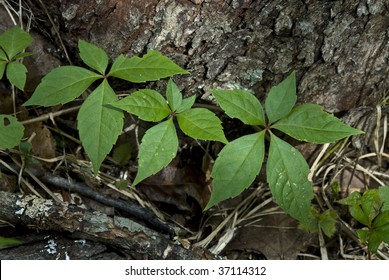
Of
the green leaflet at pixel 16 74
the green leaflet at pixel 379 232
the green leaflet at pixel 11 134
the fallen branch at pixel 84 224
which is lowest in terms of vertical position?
the fallen branch at pixel 84 224

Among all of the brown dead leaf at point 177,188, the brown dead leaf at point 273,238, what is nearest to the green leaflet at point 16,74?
the brown dead leaf at point 177,188

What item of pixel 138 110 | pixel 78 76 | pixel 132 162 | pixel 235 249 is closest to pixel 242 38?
pixel 138 110

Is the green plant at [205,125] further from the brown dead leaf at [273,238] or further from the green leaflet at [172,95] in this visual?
the brown dead leaf at [273,238]

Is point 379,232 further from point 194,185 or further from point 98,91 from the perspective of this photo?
point 98,91

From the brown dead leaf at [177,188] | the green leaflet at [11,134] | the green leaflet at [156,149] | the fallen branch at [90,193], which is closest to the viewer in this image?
the green leaflet at [156,149]

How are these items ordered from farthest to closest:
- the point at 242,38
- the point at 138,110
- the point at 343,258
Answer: the point at 343,258
the point at 242,38
the point at 138,110

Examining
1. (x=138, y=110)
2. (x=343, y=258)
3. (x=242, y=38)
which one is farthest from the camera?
(x=343, y=258)

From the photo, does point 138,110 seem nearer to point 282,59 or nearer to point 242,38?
point 242,38
